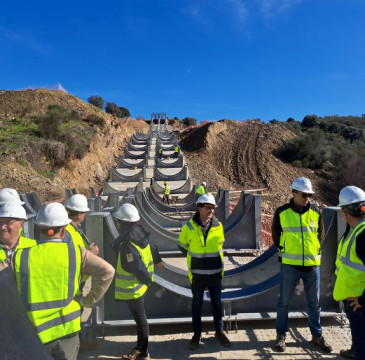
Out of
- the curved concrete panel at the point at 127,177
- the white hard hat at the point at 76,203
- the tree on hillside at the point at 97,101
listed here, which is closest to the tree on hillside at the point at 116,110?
the tree on hillside at the point at 97,101

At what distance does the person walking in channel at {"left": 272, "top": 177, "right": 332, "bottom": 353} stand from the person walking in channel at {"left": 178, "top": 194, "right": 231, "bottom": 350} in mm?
679

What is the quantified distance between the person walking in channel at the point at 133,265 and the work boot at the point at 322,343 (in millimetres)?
1902

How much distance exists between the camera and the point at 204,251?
356 centimetres

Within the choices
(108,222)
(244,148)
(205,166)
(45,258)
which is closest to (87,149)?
(205,166)

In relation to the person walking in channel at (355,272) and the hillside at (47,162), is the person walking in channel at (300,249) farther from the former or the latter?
the hillside at (47,162)

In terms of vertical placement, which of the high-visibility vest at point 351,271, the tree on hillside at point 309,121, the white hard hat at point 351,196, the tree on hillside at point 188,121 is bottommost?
the high-visibility vest at point 351,271

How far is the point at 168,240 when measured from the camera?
8.04m

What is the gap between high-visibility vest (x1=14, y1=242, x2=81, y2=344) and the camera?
204 centimetres

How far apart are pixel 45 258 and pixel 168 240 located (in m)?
6.09

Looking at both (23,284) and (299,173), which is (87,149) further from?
(23,284)

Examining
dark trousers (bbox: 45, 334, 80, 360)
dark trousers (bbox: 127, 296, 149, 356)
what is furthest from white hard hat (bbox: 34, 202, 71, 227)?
dark trousers (bbox: 127, 296, 149, 356)

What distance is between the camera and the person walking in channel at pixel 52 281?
2043 millimetres

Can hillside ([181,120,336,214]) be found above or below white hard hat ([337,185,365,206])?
above

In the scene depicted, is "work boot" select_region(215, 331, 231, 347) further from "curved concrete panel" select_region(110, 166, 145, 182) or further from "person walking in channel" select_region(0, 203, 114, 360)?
"curved concrete panel" select_region(110, 166, 145, 182)
